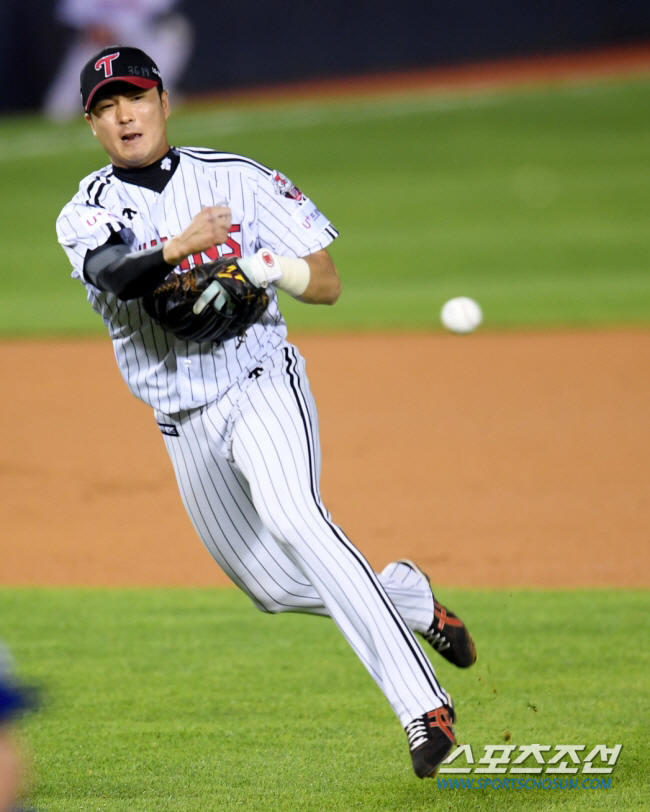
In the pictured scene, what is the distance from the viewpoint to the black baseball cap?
11.7 ft

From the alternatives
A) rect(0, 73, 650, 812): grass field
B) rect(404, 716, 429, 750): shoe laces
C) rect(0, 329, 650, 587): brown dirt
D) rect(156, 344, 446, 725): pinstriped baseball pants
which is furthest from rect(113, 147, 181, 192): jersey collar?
rect(0, 329, 650, 587): brown dirt

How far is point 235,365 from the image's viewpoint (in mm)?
3652

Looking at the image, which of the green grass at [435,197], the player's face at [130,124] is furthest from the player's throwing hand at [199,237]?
the green grass at [435,197]

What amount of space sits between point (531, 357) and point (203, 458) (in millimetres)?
7144

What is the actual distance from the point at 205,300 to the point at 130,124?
2.09ft

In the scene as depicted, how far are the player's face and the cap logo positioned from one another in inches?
2.2

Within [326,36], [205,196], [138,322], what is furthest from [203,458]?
[326,36]

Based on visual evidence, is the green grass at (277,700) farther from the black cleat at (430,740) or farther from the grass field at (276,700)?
the black cleat at (430,740)

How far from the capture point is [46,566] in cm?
625

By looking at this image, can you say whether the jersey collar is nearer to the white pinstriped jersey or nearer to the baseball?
the white pinstriped jersey

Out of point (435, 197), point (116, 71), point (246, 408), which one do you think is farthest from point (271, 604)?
point (435, 197)

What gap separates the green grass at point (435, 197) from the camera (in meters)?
13.1

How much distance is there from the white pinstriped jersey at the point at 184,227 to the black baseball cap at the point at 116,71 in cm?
25

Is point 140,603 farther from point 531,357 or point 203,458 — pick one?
point 531,357
